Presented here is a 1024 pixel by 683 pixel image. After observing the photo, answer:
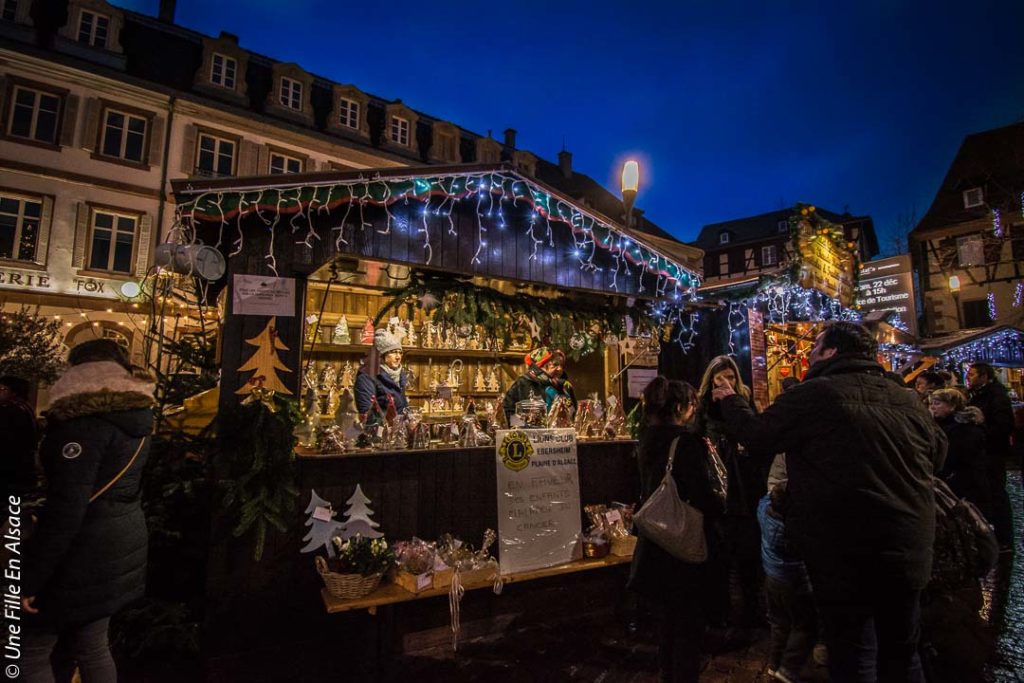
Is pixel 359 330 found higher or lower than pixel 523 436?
higher

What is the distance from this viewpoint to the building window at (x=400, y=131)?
18.2 metres

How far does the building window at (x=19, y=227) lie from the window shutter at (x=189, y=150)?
11.1 feet

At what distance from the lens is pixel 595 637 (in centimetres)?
407

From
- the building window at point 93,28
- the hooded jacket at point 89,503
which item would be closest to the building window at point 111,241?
the building window at point 93,28

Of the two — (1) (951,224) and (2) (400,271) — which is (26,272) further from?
(1) (951,224)

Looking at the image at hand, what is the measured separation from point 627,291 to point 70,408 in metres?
5.12

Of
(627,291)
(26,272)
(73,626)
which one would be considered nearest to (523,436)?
(627,291)

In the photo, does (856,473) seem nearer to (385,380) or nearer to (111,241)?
(385,380)

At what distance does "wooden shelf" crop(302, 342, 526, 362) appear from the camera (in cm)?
738

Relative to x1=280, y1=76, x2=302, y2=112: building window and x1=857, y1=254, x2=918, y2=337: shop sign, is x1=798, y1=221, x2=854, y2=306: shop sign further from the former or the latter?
x1=280, y1=76, x2=302, y2=112: building window

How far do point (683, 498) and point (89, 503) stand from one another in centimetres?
288

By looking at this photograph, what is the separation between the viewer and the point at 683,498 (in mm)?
2791

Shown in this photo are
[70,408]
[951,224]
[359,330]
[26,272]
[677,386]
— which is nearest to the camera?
[70,408]

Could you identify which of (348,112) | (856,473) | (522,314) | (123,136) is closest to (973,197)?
(348,112)
